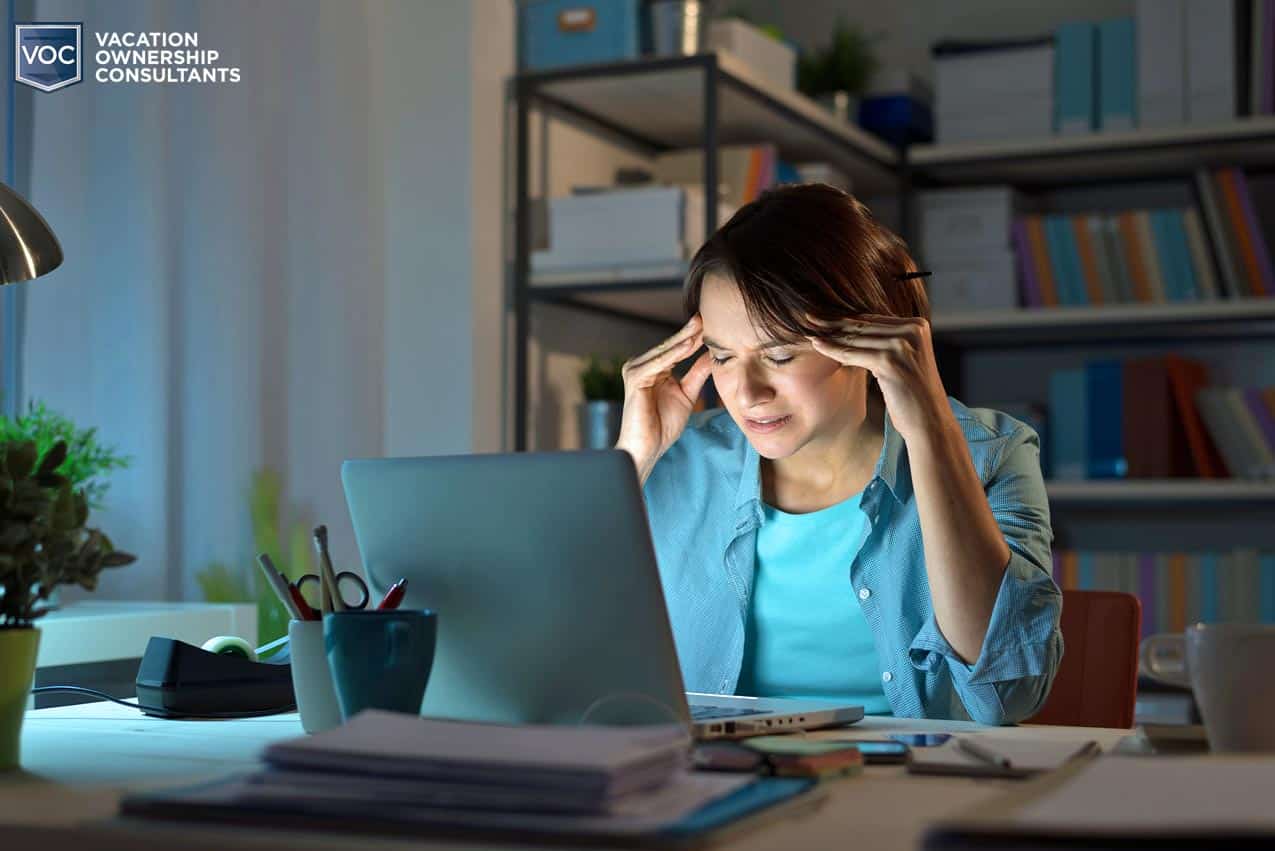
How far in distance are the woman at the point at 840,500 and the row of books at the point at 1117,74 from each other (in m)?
1.72

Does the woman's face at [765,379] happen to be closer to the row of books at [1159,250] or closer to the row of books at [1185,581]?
the row of books at [1185,581]

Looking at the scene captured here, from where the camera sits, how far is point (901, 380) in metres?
1.49

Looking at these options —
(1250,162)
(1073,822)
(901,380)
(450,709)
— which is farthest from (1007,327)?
(1073,822)

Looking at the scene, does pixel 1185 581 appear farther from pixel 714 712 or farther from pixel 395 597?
pixel 395 597

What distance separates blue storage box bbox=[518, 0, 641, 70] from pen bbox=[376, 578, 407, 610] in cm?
194

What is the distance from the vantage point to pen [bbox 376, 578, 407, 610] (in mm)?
1115

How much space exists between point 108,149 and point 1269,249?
2.39 meters

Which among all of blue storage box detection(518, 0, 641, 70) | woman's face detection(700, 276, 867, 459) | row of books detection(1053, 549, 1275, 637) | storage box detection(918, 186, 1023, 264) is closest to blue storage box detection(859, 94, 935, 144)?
storage box detection(918, 186, 1023, 264)

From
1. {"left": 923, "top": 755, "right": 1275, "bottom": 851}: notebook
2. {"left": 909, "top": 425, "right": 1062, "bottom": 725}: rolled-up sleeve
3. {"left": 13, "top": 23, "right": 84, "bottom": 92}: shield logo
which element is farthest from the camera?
{"left": 13, "top": 23, "right": 84, "bottom": 92}: shield logo

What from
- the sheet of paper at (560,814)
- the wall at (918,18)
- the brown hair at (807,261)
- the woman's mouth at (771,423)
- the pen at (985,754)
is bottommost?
the pen at (985,754)

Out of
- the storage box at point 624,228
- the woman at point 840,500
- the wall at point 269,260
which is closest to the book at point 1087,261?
the storage box at point 624,228

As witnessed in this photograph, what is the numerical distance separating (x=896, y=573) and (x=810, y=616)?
0.36 ft

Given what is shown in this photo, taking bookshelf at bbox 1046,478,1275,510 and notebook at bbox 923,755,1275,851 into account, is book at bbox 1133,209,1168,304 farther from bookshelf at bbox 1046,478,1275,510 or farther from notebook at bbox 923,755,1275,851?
notebook at bbox 923,755,1275,851

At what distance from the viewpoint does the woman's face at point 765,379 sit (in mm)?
1637
